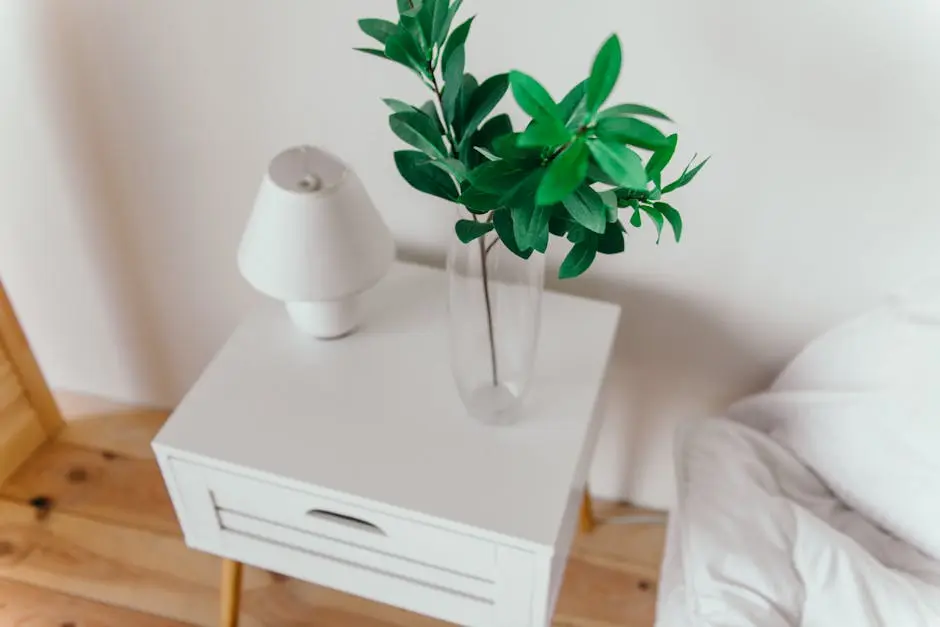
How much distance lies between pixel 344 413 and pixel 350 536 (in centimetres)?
14

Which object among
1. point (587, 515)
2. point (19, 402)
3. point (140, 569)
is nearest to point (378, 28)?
point (587, 515)

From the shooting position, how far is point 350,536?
1.02 meters

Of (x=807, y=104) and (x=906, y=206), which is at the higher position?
(x=807, y=104)

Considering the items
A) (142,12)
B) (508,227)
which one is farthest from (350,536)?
(142,12)

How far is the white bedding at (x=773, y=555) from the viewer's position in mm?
919

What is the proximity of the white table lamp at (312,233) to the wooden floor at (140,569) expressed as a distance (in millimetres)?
597

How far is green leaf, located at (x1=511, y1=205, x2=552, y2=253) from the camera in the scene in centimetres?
70

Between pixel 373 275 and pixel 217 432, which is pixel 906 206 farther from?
pixel 217 432

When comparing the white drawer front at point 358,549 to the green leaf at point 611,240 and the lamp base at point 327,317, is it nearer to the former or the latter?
the lamp base at point 327,317

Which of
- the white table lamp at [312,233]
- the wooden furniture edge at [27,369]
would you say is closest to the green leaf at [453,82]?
the white table lamp at [312,233]

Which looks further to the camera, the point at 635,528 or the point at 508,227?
the point at 635,528

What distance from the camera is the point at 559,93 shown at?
1044 mm

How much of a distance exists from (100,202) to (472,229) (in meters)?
0.78

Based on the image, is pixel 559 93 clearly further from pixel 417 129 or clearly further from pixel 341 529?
pixel 341 529
